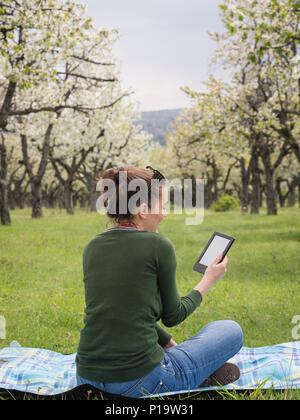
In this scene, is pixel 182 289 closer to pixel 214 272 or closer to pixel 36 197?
pixel 214 272

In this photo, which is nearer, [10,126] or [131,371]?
[131,371]

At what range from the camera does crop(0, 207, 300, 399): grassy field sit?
607cm

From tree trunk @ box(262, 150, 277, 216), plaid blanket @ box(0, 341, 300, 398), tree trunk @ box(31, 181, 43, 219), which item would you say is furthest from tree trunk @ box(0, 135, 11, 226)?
plaid blanket @ box(0, 341, 300, 398)

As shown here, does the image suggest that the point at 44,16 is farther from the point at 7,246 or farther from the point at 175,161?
the point at 175,161

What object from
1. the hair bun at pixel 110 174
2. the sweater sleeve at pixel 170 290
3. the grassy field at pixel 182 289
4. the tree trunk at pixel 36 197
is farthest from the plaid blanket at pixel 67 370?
the tree trunk at pixel 36 197

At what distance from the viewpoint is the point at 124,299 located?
10.0 ft

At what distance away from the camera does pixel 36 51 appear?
11.5 meters

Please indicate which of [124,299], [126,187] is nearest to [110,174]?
[126,187]

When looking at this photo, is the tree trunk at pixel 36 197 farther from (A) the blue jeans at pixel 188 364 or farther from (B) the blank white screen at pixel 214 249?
(A) the blue jeans at pixel 188 364

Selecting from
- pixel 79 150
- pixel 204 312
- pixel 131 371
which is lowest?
pixel 204 312

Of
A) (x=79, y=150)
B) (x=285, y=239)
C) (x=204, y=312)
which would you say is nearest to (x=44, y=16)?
(x=204, y=312)

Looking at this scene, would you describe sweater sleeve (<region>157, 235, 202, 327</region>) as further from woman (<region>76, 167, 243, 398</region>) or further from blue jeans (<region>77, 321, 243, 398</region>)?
blue jeans (<region>77, 321, 243, 398</region>)

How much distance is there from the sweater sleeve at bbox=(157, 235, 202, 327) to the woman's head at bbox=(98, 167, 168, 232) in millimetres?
286

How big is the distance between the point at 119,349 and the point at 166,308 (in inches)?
18.3
